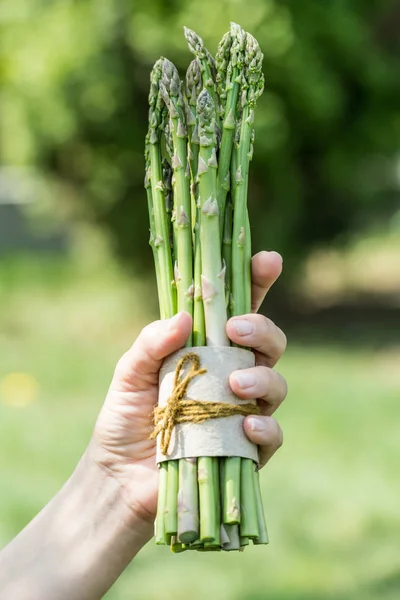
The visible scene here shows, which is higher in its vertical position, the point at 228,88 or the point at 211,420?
the point at 228,88

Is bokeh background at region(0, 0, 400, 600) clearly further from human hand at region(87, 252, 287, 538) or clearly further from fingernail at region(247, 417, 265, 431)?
fingernail at region(247, 417, 265, 431)

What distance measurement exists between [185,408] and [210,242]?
0.37 m

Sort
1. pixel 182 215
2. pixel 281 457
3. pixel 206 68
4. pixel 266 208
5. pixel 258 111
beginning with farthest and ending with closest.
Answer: pixel 266 208, pixel 258 111, pixel 281 457, pixel 206 68, pixel 182 215

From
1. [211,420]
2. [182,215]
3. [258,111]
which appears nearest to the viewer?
[211,420]

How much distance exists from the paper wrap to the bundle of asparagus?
0.02m

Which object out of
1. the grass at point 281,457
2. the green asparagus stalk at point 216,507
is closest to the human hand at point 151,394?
Answer: the green asparagus stalk at point 216,507

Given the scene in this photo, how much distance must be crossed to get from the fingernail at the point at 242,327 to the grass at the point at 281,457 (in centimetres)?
237

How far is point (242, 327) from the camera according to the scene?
2.13 m

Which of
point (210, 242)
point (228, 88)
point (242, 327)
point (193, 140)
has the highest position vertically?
point (228, 88)

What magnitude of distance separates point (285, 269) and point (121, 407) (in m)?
7.62

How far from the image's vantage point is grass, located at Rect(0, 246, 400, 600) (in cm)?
438

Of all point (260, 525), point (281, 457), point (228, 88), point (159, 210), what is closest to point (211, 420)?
point (260, 525)

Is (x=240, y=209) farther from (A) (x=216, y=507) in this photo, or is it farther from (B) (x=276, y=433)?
(A) (x=216, y=507)

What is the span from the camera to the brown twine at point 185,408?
2.08 metres
